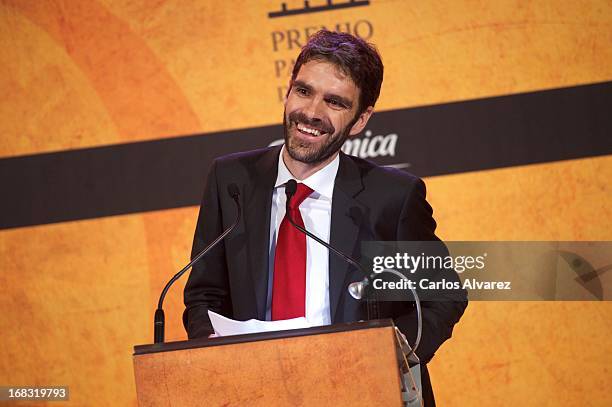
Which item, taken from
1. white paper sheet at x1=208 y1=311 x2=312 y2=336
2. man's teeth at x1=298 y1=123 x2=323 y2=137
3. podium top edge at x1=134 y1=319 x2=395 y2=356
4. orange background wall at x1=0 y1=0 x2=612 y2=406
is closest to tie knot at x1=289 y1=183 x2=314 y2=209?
man's teeth at x1=298 y1=123 x2=323 y2=137

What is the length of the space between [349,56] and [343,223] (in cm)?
46

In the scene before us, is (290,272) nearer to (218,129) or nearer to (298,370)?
(298,370)

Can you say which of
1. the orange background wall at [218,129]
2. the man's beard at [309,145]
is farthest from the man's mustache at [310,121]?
the orange background wall at [218,129]

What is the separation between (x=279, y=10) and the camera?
3748 mm

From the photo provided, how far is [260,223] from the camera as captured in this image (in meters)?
2.45

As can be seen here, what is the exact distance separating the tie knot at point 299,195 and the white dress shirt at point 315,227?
3cm

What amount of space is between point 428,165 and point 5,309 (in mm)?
2003

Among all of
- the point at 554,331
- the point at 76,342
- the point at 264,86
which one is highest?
the point at 264,86

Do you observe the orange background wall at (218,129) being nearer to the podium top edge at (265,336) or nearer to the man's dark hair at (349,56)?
the man's dark hair at (349,56)

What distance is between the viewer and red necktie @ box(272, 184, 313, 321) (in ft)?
7.75

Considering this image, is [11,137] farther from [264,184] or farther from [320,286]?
[320,286]

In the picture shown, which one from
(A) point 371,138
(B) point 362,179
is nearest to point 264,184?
(B) point 362,179

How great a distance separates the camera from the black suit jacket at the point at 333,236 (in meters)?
2.35

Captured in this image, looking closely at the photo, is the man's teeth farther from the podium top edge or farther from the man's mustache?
the podium top edge
